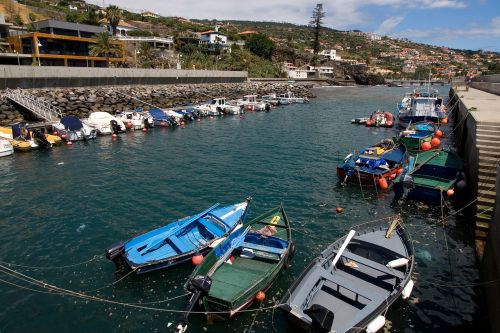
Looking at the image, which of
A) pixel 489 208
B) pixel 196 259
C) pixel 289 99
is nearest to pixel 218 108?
pixel 289 99

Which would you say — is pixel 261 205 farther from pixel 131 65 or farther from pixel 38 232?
pixel 131 65

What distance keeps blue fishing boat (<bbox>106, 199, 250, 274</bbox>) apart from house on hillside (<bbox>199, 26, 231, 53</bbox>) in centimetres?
10700

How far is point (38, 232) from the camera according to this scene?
16656 mm

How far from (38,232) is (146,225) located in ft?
17.3

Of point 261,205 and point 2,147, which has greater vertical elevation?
point 2,147

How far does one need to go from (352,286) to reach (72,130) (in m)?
33.3

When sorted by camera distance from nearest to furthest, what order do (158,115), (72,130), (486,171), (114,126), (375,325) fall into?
(375,325), (486,171), (72,130), (114,126), (158,115)

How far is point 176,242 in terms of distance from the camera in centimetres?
1418

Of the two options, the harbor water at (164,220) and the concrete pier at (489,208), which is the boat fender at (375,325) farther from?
the concrete pier at (489,208)

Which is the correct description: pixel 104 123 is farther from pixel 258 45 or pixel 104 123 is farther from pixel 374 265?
pixel 258 45

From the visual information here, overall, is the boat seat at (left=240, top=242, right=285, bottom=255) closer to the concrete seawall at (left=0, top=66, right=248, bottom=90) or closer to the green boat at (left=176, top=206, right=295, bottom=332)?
the green boat at (left=176, top=206, right=295, bottom=332)

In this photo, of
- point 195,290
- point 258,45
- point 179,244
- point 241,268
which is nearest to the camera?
point 195,290

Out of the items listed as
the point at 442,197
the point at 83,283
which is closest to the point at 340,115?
the point at 442,197

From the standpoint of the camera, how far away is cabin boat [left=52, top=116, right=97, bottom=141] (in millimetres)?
34188
